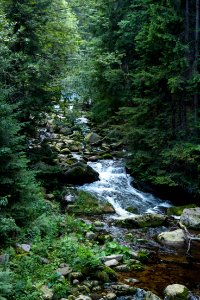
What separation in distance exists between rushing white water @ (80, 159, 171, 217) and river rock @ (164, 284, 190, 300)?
607 cm

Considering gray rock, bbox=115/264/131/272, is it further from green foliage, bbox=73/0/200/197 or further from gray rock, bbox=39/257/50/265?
green foliage, bbox=73/0/200/197

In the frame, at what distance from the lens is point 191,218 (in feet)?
41.8

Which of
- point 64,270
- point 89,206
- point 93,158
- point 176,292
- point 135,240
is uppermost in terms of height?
point 64,270

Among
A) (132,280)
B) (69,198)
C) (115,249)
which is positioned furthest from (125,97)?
(132,280)

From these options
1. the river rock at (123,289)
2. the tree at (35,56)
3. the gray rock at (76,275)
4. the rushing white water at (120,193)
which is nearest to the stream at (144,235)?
the rushing white water at (120,193)

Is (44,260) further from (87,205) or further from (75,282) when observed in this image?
(87,205)

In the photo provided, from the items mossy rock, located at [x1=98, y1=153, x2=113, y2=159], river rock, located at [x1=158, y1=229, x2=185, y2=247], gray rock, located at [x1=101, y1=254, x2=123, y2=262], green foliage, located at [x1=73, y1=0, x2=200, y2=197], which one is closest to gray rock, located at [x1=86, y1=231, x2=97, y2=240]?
gray rock, located at [x1=101, y1=254, x2=123, y2=262]

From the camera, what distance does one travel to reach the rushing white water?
14913mm

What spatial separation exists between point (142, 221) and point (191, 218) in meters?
1.79

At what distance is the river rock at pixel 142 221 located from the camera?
12430 millimetres

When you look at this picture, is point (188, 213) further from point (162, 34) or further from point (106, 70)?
point (106, 70)

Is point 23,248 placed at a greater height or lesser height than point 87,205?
greater

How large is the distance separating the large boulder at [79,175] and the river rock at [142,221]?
395 cm

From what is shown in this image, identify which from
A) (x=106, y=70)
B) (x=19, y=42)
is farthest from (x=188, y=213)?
(x=106, y=70)
